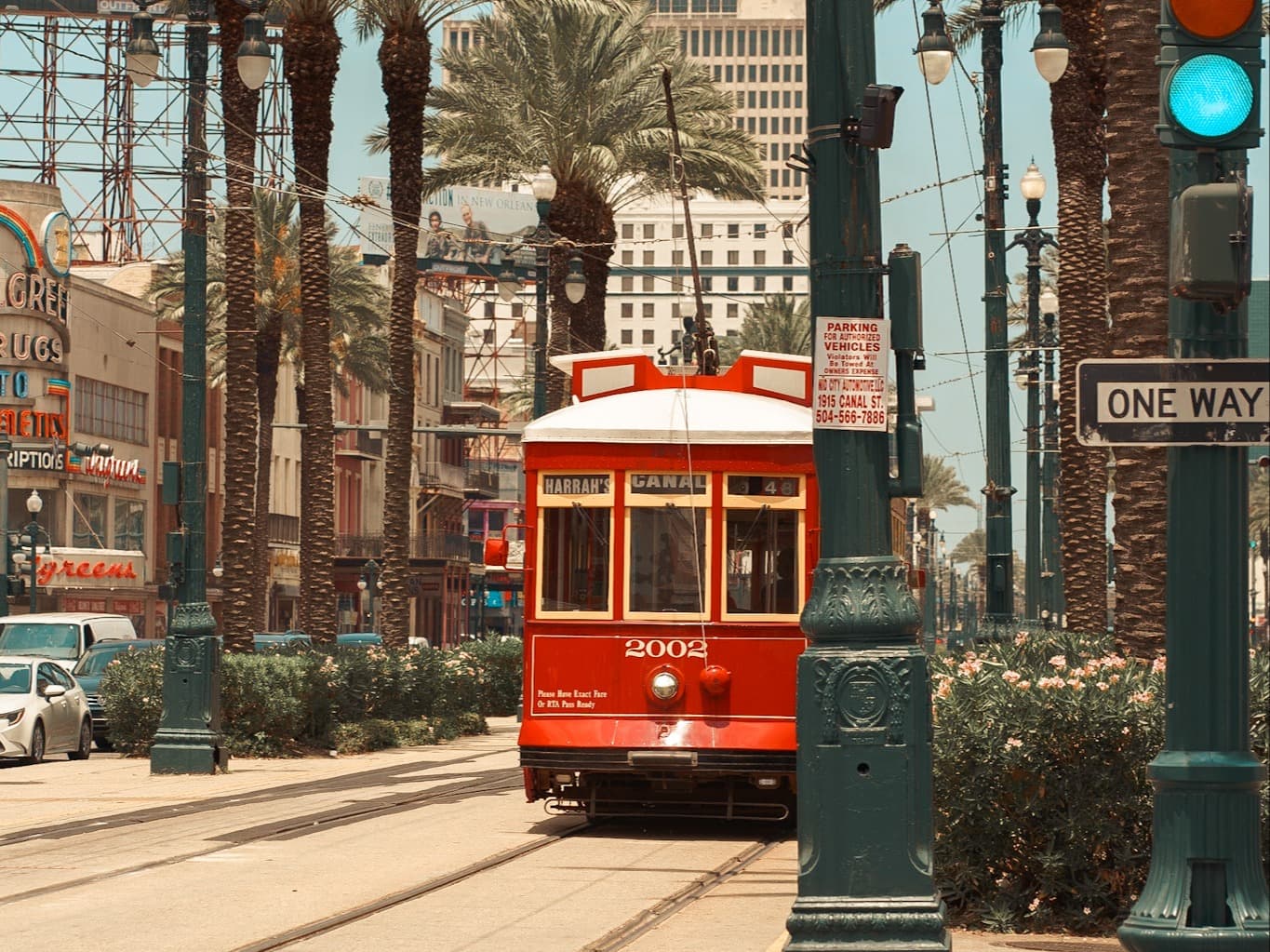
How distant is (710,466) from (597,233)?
2632 centimetres

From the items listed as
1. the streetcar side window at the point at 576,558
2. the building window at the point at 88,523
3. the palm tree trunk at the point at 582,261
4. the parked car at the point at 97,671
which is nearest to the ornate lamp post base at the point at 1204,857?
the streetcar side window at the point at 576,558

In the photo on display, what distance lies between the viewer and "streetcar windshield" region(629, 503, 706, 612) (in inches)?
663

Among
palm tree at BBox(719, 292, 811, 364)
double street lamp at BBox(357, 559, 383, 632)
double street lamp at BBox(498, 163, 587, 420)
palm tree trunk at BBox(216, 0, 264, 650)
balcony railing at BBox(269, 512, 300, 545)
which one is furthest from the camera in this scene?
balcony railing at BBox(269, 512, 300, 545)

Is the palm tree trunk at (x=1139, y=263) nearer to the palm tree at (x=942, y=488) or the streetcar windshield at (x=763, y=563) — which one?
the streetcar windshield at (x=763, y=563)

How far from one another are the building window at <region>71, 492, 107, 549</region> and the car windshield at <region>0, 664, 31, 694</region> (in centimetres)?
3962

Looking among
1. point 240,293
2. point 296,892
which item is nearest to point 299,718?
point 240,293

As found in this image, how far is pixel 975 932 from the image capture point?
11.6 metres

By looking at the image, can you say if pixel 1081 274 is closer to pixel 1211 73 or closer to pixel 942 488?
pixel 1211 73

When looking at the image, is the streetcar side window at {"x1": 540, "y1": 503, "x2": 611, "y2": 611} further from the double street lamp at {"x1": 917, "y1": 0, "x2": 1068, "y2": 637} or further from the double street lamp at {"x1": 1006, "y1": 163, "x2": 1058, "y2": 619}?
the double street lamp at {"x1": 1006, "y1": 163, "x2": 1058, "y2": 619}

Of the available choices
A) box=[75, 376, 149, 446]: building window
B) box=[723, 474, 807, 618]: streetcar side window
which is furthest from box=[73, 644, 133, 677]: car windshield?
box=[75, 376, 149, 446]: building window

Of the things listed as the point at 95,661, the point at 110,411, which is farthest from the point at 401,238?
the point at 110,411

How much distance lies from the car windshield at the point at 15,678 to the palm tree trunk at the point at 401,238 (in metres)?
6.94

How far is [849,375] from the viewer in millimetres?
8555

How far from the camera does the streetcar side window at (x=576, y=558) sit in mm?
16891
